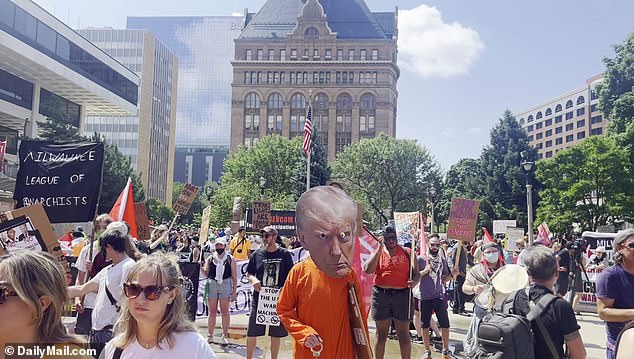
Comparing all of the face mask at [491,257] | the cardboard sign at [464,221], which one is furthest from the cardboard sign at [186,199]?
the face mask at [491,257]

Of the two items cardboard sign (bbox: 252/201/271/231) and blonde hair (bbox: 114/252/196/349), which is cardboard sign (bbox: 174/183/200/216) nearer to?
cardboard sign (bbox: 252/201/271/231)

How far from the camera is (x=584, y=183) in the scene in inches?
1571

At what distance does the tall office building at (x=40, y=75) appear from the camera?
147 ft

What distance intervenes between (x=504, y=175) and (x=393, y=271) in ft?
165

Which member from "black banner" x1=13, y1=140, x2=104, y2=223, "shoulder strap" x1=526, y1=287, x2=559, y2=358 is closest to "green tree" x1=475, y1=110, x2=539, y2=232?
"black banner" x1=13, y1=140, x2=104, y2=223

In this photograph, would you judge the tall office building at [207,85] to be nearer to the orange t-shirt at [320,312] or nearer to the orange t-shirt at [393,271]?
the orange t-shirt at [393,271]

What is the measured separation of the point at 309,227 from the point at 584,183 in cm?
4020

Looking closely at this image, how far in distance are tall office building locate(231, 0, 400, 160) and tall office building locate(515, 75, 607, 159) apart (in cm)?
2697

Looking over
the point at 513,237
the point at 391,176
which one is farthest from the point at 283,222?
the point at 391,176

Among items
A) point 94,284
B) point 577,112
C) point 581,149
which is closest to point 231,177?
point 581,149

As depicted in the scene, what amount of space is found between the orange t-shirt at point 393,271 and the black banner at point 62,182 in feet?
12.7

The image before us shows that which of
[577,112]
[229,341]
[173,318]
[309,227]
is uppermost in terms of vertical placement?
[577,112]

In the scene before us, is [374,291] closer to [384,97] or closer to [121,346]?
[121,346]

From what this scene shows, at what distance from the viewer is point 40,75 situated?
167ft
